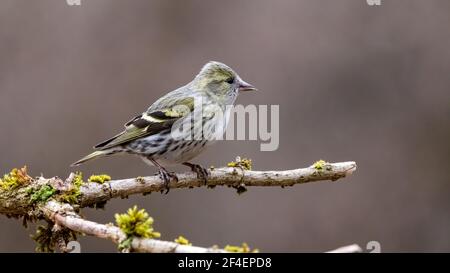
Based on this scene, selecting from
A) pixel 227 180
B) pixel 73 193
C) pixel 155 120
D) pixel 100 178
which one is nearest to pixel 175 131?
pixel 155 120

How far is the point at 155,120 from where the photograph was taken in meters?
6.14

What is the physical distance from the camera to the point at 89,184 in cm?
503

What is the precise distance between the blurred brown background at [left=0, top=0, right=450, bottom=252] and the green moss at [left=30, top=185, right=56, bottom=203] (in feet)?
13.5

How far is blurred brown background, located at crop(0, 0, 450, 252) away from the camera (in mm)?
9234

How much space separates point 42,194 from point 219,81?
8.20ft

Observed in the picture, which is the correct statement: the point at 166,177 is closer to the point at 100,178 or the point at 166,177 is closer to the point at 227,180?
the point at 227,180

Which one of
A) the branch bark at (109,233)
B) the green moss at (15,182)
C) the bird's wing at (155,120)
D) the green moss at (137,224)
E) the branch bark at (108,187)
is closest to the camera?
the branch bark at (109,233)

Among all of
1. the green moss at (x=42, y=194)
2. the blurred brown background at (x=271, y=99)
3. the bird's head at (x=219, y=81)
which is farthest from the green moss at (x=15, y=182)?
the blurred brown background at (x=271, y=99)

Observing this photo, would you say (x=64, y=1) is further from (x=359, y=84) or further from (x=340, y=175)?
(x=340, y=175)

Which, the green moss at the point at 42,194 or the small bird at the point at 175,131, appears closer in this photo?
the green moss at the point at 42,194

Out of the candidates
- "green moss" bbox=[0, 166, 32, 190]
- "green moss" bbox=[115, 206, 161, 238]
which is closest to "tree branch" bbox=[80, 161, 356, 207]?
"green moss" bbox=[0, 166, 32, 190]

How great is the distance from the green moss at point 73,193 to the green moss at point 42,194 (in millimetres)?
94

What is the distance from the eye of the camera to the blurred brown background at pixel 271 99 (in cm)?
923

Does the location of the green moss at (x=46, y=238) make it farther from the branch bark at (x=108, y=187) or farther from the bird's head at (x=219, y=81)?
the bird's head at (x=219, y=81)
